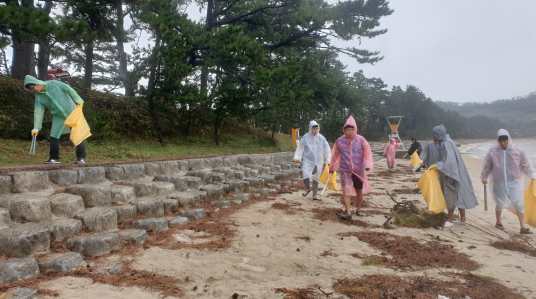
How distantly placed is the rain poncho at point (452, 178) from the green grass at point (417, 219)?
0.88 feet

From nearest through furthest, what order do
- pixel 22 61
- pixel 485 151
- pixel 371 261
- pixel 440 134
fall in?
1. pixel 371 261
2. pixel 440 134
3. pixel 22 61
4. pixel 485 151

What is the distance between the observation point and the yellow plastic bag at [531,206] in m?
4.79

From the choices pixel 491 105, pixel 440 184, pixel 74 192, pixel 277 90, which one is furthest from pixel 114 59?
pixel 491 105

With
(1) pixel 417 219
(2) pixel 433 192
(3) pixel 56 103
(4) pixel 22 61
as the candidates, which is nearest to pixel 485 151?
(2) pixel 433 192

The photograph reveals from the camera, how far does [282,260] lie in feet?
11.1

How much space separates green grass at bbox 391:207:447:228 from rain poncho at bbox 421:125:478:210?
0.88 feet

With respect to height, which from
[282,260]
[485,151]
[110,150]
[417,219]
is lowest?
[282,260]

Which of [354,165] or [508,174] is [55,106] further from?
[508,174]

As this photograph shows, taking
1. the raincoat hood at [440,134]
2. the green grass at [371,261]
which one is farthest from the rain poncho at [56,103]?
the raincoat hood at [440,134]

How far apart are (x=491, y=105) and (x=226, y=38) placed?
163 metres

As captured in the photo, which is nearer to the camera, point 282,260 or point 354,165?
point 282,260

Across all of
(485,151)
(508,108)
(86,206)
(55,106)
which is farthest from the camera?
(508,108)

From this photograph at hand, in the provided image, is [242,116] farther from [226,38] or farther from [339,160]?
[339,160]

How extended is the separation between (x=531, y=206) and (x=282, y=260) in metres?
4.22
